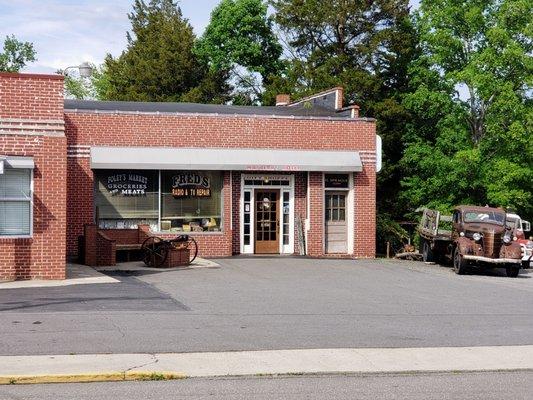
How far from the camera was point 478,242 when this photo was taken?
89.7 ft

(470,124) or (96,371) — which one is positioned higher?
(470,124)

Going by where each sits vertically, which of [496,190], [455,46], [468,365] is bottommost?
[468,365]

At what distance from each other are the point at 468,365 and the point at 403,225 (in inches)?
1409

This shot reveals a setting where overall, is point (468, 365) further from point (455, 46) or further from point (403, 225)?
point (403, 225)

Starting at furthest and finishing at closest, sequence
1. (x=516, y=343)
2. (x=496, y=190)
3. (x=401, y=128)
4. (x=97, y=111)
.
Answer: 1. (x=401, y=128)
2. (x=496, y=190)
3. (x=97, y=111)
4. (x=516, y=343)

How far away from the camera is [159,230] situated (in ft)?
99.3

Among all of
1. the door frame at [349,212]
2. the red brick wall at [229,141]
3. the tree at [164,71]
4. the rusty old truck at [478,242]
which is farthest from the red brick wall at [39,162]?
the tree at [164,71]

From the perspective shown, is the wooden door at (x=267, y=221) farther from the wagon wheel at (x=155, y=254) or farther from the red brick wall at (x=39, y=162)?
the red brick wall at (x=39, y=162)

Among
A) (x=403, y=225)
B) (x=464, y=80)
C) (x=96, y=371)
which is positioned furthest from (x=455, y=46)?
(x=96, y=371)

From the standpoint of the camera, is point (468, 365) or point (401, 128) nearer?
point (468, 365)

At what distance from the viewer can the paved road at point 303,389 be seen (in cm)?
968

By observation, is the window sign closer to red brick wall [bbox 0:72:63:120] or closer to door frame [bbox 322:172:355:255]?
door frame [bbox 322:172:355:255]

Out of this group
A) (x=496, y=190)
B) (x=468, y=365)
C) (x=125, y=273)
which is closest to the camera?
(x=468, y=365)

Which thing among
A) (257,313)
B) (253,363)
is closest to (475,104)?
(257,313)
